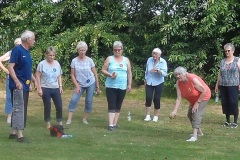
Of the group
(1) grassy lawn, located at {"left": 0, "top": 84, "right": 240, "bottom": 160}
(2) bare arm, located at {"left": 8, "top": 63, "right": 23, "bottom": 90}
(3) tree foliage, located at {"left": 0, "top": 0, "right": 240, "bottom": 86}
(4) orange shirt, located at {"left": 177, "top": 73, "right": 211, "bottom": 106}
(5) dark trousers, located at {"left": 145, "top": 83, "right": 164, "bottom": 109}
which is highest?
(3) tree foliage, located at {"left": 0, "top": 0, "right": 240, "bottom": 86}

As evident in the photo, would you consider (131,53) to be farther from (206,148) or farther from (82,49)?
(206,148)

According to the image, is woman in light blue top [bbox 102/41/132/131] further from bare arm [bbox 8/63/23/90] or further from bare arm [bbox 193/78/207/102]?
bare arm [bbox 8/63/23/90]

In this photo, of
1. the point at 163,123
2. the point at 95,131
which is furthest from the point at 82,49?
the point at 163,123

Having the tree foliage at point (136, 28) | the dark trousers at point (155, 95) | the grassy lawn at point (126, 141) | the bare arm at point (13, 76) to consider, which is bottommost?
the grassy lawn at point (126, 141)

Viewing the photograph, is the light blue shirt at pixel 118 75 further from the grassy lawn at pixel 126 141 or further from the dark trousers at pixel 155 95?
the dark trousers at pixel 155 95

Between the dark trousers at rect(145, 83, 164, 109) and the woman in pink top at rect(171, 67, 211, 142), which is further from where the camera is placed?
the dark trousers at rect(145, 83, 164, 109)

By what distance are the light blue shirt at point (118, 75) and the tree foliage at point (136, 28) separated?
552cm

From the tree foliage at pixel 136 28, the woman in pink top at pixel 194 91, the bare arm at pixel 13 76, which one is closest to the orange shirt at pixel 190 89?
the woman in pink top at pixel 194 91

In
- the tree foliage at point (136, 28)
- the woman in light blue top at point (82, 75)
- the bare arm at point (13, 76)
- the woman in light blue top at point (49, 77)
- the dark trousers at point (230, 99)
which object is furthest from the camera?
the tree foliage at point (136, 28)

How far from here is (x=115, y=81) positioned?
950 centimetres

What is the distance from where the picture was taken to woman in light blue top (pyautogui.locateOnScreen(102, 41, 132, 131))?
9.50m

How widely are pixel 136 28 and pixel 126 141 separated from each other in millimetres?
9464

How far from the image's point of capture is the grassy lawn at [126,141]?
7227mm

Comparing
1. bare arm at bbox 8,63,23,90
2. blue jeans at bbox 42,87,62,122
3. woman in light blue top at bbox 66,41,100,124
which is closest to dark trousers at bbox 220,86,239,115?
woman in light blue top at bbox 66,41,100,124
